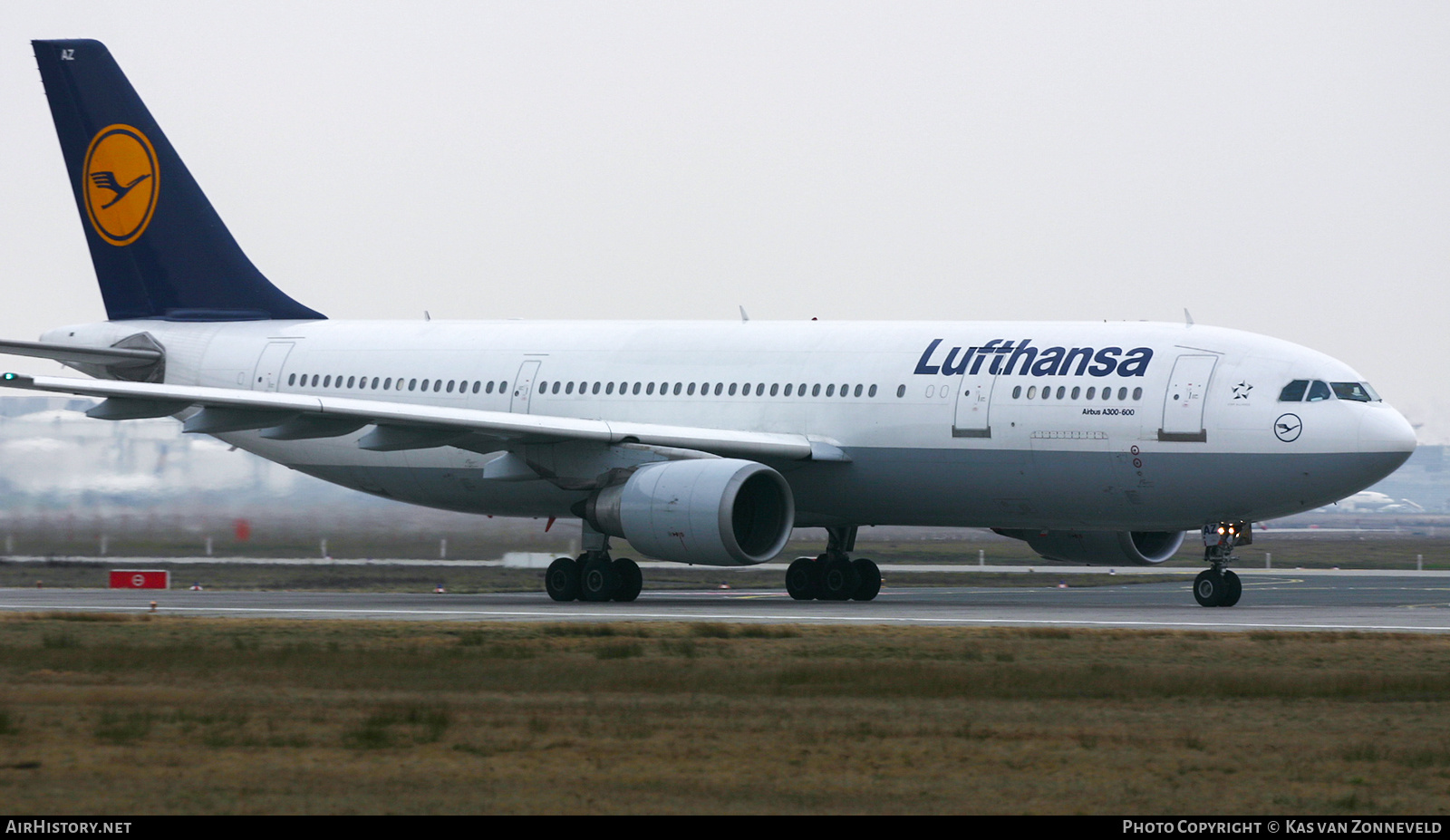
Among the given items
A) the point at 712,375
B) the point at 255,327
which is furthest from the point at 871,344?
the point at 255,327

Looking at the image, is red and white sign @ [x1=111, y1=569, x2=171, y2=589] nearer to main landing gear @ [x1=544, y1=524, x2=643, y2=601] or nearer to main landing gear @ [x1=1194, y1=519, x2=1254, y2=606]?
main landing gear @ [x1=544, y1=524, x2=643, y2=601]

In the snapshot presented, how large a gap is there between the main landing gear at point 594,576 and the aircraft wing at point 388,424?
6.08ft

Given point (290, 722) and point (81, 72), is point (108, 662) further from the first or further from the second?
point (81, 72)

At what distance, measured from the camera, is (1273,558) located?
53.0 meters

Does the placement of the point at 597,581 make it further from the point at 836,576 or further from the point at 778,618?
the point at 778,618

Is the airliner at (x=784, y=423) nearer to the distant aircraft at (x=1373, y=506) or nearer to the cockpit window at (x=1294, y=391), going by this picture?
the cockpit window at (x=1294, y=391)

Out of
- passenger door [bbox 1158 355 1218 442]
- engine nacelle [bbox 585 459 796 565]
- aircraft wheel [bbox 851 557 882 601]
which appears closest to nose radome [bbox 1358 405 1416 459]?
passenger door [bbox 1158 355 1218 442]

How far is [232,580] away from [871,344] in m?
13.5

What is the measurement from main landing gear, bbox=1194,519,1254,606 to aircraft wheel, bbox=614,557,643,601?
27.6ft

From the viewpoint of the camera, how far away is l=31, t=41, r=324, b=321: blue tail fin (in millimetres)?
36438

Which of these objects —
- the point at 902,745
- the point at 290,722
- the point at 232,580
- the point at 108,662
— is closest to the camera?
the point at 902,745

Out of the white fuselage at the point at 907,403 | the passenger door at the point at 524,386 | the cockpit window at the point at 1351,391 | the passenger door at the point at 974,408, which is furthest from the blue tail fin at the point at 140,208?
the cockpit window at the point at 1351,391

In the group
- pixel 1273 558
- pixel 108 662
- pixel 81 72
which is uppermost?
pixel 81 72

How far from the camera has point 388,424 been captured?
28.7m
